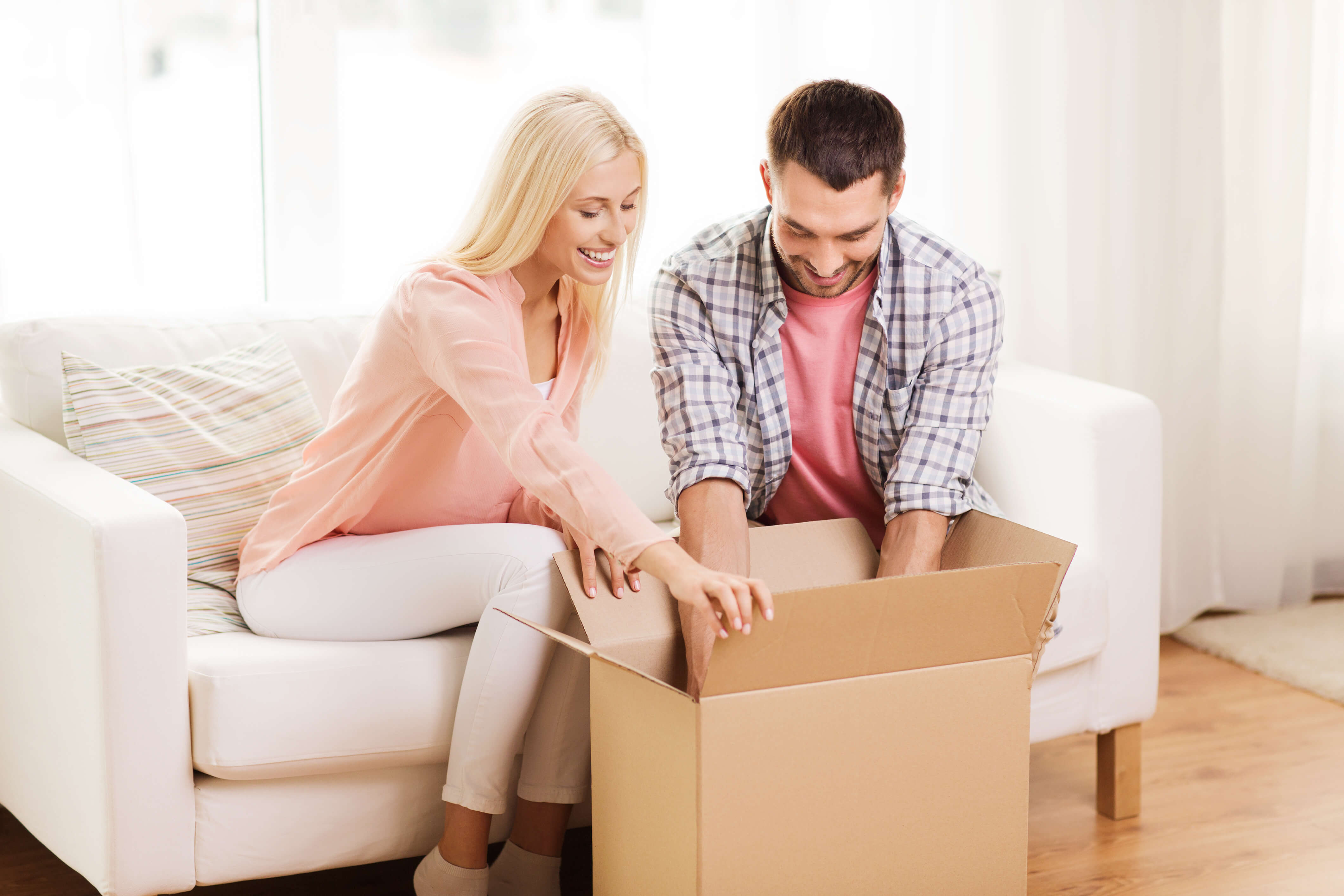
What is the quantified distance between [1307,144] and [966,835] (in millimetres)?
2077

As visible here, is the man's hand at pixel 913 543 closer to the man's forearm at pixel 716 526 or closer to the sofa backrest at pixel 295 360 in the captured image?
the man's forearm at pixel 716 526

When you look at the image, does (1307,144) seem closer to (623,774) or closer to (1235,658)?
(1235,658)

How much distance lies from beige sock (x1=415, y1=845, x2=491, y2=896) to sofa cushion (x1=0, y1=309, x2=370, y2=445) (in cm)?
72

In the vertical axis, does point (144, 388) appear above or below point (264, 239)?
below

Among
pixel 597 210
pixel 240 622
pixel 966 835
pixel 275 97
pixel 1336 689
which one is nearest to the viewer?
pixel 966 835

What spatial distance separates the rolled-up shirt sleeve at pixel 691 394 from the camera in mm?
1503

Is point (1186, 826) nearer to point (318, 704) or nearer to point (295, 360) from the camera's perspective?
point (318, 704)

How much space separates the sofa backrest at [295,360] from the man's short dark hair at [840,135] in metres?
0.64

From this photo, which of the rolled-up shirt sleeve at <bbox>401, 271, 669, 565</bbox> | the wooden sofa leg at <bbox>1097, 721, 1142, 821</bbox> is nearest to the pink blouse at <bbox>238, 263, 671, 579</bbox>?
the rolled-up shirt sleeve at <bbox>401, 271, 669, 565</bbox>

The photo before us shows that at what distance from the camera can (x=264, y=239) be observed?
224cm

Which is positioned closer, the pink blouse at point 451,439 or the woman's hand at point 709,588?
the woman's hand at point 709,588

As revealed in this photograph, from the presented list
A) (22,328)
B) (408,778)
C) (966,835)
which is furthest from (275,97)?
(966,835)

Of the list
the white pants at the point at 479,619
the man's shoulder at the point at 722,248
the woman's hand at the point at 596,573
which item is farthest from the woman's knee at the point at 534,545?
the man's shoulder at the point at 722,248

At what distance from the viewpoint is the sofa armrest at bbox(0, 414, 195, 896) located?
1.34m
